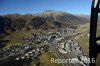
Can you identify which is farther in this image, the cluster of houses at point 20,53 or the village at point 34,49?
the village at point 34,49

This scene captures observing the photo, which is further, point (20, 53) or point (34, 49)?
point (34, 49)

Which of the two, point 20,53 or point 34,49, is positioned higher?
point 20,53

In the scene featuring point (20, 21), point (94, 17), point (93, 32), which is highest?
point (94, 17)

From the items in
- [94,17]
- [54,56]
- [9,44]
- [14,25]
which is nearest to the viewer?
[94,17]

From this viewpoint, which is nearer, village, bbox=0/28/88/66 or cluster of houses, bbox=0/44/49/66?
cluster of houses, bbox=0/44/49/66

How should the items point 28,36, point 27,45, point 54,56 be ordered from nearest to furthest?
point 54,56, point 27,45, point 28,36

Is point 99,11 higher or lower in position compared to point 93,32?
higher

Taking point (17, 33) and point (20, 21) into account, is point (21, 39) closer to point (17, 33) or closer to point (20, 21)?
point (17, 33)

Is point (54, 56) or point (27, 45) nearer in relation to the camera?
point (54, 56)

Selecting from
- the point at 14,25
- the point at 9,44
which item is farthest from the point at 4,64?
the point at 14,25

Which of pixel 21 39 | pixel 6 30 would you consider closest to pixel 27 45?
pixel 21 39
